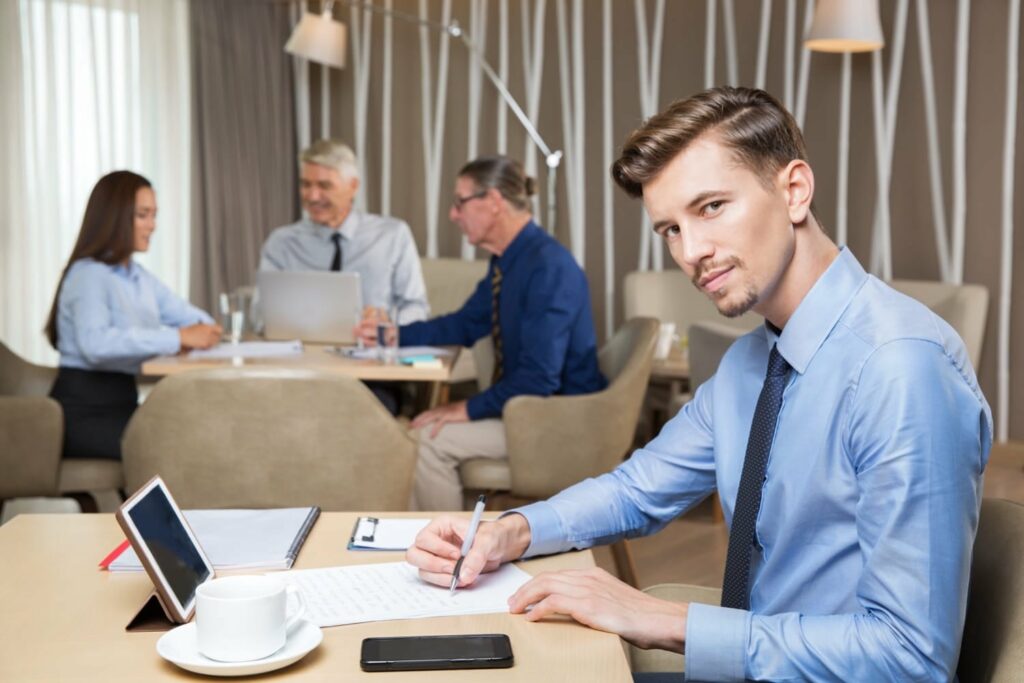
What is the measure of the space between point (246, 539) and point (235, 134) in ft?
16.8

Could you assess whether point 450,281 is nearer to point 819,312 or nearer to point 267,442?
point 267,442

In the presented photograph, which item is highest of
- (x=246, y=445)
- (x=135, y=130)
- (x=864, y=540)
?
(x=135, y=130)

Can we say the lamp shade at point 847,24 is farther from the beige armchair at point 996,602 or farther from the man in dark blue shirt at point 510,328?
the beige armchair at point 996,602

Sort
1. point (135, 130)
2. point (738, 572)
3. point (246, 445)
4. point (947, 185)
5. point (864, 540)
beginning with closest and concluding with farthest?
point (864, 540), point (738, 572), point (246, 445), point (947, 185), point (135, 130)

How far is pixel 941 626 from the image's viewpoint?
118 cm

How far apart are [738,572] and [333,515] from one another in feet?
1.95

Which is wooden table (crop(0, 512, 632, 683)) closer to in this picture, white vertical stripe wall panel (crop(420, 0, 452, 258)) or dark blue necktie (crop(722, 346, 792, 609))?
dark blue necktie (crop(722, 346, 792, 609))

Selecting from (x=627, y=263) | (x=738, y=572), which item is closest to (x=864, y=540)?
(x=738, y=572)

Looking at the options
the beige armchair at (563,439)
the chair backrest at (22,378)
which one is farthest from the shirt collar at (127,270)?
the beige armchair at (563,439)

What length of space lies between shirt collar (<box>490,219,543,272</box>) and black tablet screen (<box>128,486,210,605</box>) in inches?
89.4

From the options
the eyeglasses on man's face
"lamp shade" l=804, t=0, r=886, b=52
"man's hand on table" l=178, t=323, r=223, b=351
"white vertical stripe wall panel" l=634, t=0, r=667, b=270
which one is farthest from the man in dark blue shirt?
"white vertical stripe wall panel" l=634, t=0, r=667, b=270

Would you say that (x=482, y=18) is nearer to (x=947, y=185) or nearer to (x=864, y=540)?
(x=947, y=185)

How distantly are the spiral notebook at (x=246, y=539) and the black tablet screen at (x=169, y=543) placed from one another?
9 cm

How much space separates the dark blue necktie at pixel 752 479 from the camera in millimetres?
1424
